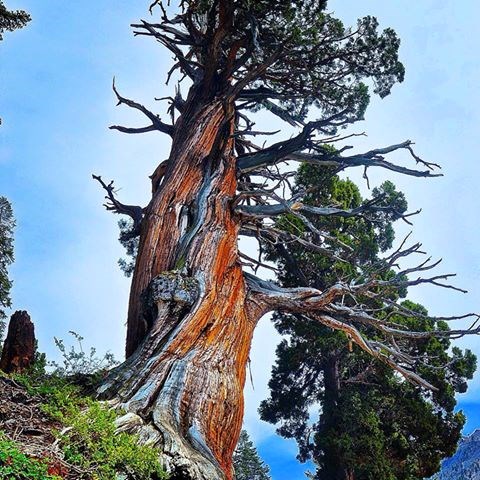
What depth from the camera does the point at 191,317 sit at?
5.36 m

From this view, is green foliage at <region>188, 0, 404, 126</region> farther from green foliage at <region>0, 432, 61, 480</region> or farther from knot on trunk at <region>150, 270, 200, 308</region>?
green foliage at <region>0, 432, 61, 480</region>

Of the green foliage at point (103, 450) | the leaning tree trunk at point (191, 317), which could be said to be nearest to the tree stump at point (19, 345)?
the leaning tree trunk at point (191, 317)

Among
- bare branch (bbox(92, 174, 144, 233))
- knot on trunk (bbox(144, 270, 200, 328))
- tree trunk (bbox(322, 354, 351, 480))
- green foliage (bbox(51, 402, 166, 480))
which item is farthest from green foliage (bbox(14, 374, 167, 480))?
tree trunk (bbox(322, 354, 351, 480))

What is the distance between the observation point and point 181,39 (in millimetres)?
9008

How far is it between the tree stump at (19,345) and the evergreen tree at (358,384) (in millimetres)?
6187

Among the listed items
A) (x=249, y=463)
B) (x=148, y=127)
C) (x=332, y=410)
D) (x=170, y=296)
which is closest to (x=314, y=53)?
(x=148, y=127)

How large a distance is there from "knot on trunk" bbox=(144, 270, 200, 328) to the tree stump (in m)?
1.19

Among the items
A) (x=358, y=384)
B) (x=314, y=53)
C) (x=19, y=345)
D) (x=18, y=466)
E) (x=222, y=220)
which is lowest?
(x=18, y=466)

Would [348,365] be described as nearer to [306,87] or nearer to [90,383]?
[306,87]

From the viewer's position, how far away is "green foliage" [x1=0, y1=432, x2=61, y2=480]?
231 cm

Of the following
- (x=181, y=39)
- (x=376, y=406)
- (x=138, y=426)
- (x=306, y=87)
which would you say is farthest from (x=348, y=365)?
(x=138, y=426)

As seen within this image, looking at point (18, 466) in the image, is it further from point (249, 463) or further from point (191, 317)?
point (249, 463)

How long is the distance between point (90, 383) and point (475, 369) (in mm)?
10792

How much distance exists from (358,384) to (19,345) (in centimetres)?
867
